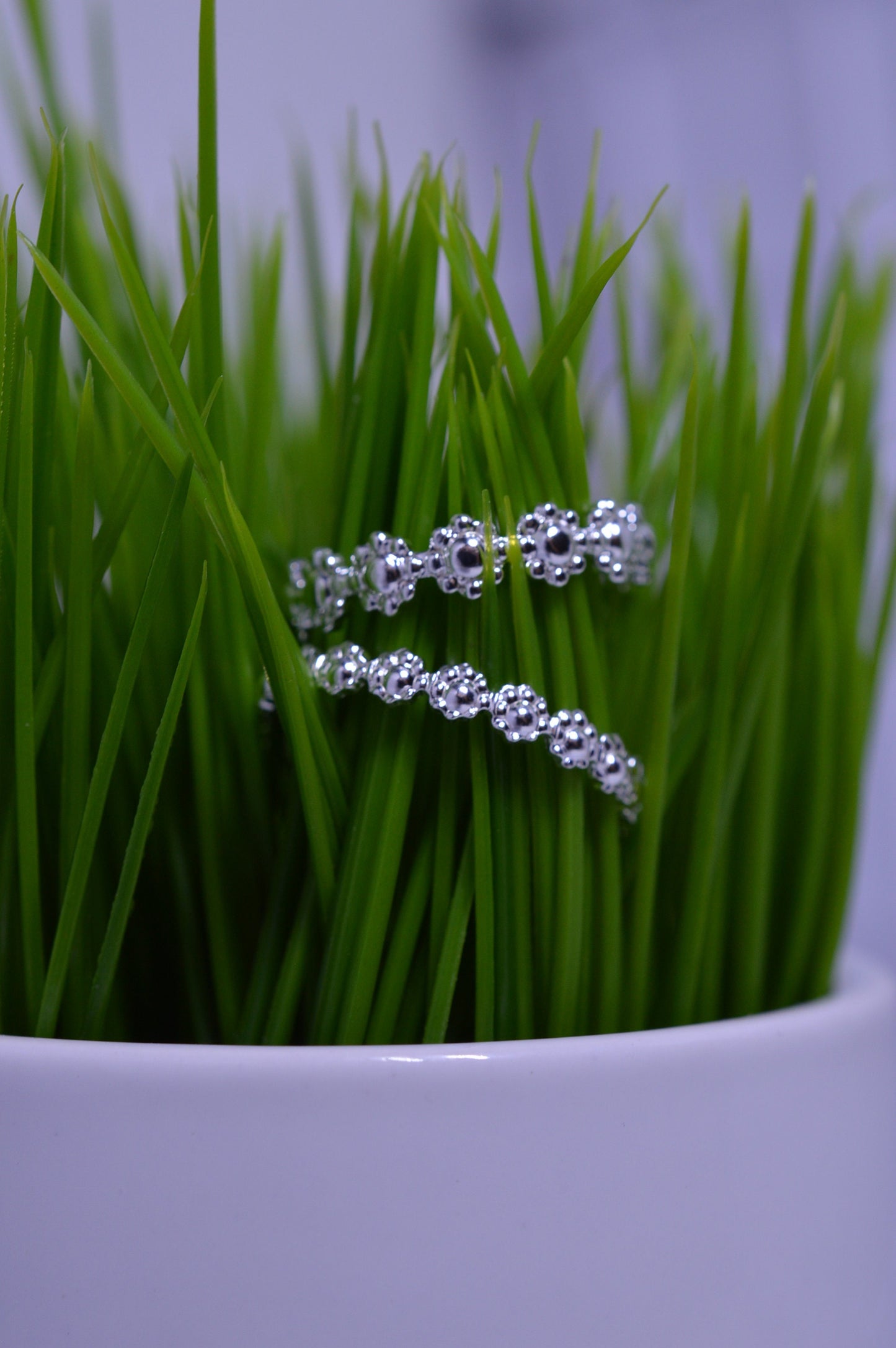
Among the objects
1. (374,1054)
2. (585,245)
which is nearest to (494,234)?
(585,245)

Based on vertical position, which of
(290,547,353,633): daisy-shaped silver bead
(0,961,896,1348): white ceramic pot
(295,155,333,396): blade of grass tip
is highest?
(295,155,333,396): blade of grass tip

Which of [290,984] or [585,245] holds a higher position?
[585,245]

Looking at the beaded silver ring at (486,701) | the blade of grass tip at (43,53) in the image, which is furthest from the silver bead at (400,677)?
the blade of grass tip at (43,53)

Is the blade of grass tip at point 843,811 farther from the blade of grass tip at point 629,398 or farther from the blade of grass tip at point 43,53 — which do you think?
the blade of grass tip at point 43,53

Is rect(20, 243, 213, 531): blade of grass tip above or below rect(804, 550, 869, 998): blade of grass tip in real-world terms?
above

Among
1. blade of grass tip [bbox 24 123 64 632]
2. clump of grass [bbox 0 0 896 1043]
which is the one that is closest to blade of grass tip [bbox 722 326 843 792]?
clump of grass [bbox 0 0 896 1043]

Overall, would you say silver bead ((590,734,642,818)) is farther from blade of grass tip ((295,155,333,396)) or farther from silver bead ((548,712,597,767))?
blade of grass tip ((295,155,333,396))

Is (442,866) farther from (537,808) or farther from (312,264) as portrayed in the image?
(312,264)
